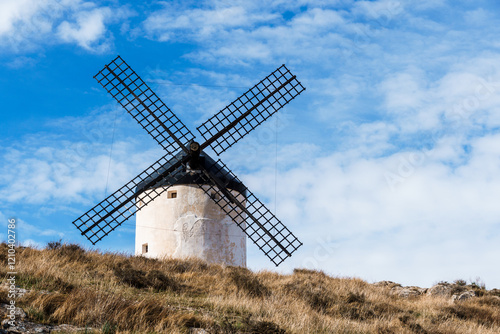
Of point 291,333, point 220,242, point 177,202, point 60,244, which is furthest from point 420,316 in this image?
point 60,244

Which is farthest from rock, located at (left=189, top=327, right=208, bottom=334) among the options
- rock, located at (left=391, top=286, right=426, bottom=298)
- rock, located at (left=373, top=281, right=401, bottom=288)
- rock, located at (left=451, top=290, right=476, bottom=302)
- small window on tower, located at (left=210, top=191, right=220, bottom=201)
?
rock, located at (left=373, top=281, right=401, bottom=288)

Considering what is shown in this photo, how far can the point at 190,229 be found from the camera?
15242 millimetres

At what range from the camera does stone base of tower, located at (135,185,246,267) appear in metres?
15.2

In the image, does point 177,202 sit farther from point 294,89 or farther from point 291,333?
point 291,333

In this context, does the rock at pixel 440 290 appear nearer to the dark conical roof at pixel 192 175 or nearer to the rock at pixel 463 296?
the rock at pixel 463 296

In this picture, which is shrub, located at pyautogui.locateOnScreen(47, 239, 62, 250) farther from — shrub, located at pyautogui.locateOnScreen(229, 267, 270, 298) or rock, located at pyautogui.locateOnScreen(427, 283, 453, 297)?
rock, located at pyautogui.locateOnScreen(427, 283, 453, 297)

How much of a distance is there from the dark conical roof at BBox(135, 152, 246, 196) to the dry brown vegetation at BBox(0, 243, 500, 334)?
2.83m

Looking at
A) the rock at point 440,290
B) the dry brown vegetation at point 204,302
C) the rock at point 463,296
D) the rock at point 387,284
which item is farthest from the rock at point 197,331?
the rock at point 387,284

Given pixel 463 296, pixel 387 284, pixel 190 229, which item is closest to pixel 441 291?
pixel 463 296

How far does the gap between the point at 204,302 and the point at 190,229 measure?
645 cm

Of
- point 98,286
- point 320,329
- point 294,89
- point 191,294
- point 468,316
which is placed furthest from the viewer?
point 294,89

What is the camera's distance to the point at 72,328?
6410mm

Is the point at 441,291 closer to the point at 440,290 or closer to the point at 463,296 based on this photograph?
the point at 440,290

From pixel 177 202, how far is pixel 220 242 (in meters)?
1.82
